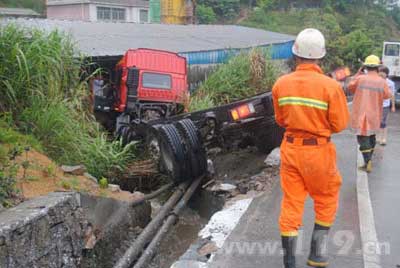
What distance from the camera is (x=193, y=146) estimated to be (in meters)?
8.02

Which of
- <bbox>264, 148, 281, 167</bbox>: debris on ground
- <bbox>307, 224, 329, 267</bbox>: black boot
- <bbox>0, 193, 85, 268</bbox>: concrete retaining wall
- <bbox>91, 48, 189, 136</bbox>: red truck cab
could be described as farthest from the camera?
<bbox>91, 48, 189, 136</bbox>: red truck cab

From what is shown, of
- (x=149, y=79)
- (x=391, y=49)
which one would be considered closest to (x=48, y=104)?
(x=149, y=79)

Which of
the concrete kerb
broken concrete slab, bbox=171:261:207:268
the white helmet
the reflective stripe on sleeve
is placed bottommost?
the concrete kerb

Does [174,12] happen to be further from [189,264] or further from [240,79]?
[189,264]

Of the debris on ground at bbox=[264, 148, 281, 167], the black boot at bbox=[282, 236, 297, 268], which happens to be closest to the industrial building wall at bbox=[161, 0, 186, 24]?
the debris on ground at bbox=[264, 148, 281, 167]

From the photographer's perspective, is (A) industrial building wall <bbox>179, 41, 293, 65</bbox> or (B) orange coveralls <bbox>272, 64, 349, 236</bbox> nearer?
(B) orange coveralls <bbox>272, 64, 349, 236</bbox>

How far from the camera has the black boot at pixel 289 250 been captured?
4.25m

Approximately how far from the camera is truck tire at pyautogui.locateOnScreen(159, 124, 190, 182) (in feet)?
25.6

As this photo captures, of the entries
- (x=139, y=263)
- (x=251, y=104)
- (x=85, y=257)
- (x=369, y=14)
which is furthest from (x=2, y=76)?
(x=369, y=14)

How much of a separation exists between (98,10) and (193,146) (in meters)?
39.6

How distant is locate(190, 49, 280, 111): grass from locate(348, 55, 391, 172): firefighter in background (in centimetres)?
581

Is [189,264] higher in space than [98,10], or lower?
lower

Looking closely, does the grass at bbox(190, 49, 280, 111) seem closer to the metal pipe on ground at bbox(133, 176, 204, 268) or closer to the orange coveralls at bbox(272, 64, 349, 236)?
the metal pipe on ground at bbox(133, 176, 204, 268)

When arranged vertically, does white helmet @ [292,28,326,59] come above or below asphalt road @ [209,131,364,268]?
above
